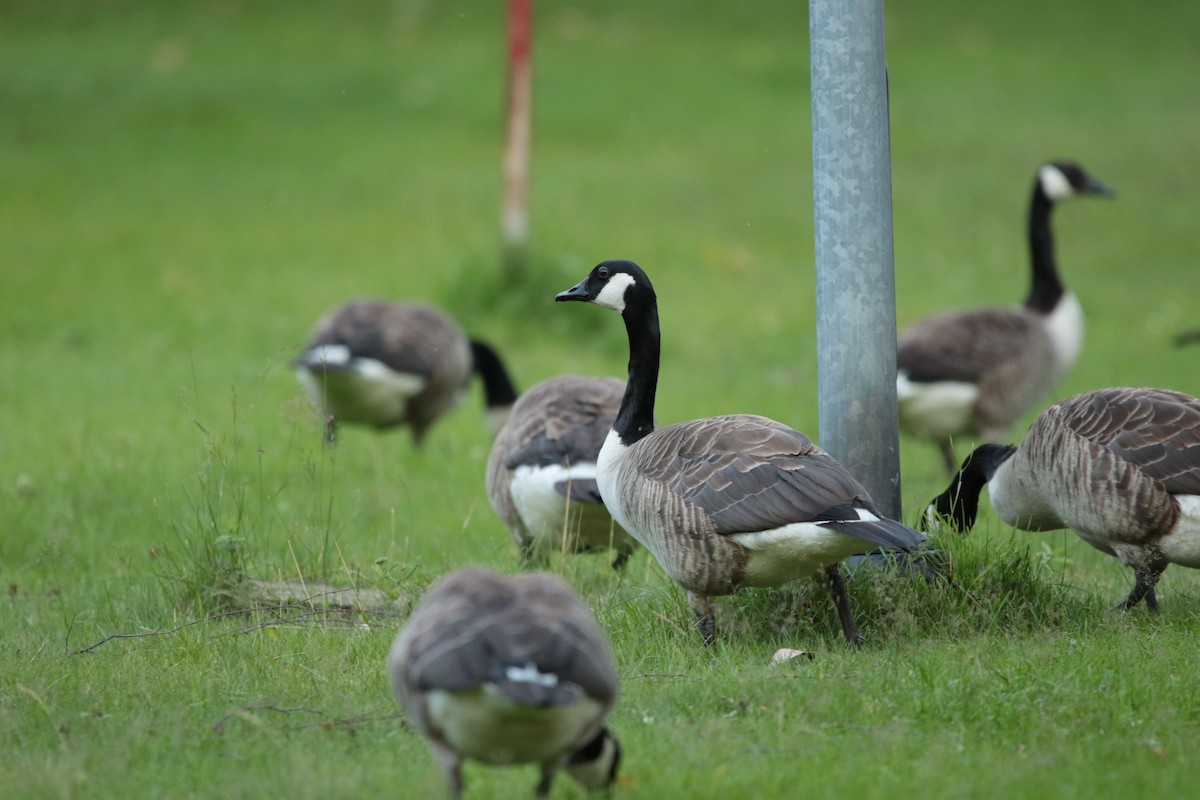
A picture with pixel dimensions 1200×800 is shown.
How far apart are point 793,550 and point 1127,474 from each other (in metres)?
1.54

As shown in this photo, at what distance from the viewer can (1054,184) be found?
478 inches

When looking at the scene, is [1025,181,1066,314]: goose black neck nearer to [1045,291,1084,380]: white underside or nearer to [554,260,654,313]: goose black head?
[1045,291,1084,380]: white underside

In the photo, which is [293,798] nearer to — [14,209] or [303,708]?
[303,708]

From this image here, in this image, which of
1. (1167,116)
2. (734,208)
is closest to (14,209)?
(734,208)

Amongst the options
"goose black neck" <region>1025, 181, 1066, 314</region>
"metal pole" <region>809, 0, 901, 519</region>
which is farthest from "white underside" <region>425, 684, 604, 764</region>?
"goose black neck" <region>1025, 181, 1066, 314</region>

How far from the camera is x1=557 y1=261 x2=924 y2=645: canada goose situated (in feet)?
16.6

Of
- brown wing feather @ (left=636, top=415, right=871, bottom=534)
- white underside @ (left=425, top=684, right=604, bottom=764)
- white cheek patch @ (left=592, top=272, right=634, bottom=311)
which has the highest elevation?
white cheek patch @ (left=592, top=272, right=634, bottom=311)

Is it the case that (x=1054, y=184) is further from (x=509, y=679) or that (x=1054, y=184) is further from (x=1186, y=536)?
(x=509, y=679)

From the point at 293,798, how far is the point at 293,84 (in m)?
21.1

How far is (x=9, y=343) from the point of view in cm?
1427

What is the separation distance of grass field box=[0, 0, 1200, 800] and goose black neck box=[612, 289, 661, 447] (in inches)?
29.2

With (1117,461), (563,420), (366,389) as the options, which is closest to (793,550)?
(1117,461)

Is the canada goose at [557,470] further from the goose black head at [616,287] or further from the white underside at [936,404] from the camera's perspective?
the white underside at [936,404]

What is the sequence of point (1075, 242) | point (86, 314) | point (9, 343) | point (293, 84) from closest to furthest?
point (9, 343), point (86, 314), point (1075, 242), point (293, 84)
